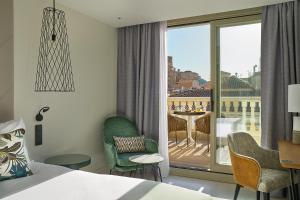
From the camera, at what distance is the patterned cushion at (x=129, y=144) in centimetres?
355

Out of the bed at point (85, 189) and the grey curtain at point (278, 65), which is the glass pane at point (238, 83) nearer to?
the grey curtain at point (278, 65)

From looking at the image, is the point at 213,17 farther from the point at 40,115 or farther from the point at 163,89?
the point at 40,115

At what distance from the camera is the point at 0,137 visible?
194cm

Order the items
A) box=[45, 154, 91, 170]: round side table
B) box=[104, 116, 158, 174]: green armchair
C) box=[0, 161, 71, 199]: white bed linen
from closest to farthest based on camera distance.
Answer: box=[0, 161, 71, 199]: white bed linen
box=[45, 154, 91, 170]: round side table
box=[104, 116, 158, 174]: green armchair

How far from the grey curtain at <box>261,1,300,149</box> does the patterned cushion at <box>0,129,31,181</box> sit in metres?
2.65

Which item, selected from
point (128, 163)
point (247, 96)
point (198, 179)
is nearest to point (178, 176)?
point (198, 179)

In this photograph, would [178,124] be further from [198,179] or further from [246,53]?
[246,53]

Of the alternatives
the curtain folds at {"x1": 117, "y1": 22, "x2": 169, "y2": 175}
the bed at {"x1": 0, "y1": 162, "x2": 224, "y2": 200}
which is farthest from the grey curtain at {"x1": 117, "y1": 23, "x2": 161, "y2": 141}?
the bed at {"x1": 0, "y1": 162, "x2": 224, "y2": 200}

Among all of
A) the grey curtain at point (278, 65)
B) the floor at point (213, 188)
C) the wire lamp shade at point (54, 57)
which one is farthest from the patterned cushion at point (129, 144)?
the grey curtain at point (278, 65)

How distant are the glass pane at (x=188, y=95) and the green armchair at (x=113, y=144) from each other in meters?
0.94

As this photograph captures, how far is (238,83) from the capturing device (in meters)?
3.56

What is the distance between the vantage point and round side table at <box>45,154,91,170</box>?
2.62m

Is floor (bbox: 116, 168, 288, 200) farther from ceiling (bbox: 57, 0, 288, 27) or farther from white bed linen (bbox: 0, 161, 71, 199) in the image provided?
ceiling (bbox: 57, 0, 288, 27)

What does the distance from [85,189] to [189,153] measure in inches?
153
